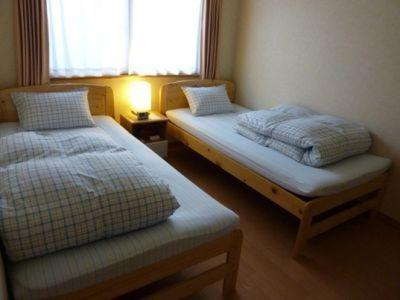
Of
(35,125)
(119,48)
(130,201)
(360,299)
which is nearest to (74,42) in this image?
(119,48)

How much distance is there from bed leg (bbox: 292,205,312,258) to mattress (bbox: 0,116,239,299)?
1.91ft

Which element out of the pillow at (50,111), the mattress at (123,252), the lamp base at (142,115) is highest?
the pillow at (50,111)

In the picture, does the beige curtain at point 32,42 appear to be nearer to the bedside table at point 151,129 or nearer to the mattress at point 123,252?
the bedside table at point 151,129

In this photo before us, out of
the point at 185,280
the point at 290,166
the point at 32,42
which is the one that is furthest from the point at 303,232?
Answer: the point at 32,42

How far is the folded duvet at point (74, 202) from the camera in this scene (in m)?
1.14

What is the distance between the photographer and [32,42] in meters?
2.51

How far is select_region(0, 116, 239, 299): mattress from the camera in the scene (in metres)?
1.12

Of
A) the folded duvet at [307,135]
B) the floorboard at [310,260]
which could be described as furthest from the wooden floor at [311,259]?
the folded duvet at [307,135]

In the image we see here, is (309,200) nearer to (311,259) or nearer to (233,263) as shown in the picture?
(311,259)

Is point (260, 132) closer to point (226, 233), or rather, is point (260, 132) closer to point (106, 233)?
point (226, 233)

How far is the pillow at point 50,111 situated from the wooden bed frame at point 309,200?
0.95 m

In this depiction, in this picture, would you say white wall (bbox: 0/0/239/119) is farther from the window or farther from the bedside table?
the bedside table

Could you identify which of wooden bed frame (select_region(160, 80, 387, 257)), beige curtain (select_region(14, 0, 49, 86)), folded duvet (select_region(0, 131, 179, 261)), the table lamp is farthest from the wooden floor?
beige curtain (select_region(14, 0, 49, 86))

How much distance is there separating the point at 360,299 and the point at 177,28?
2700mm
